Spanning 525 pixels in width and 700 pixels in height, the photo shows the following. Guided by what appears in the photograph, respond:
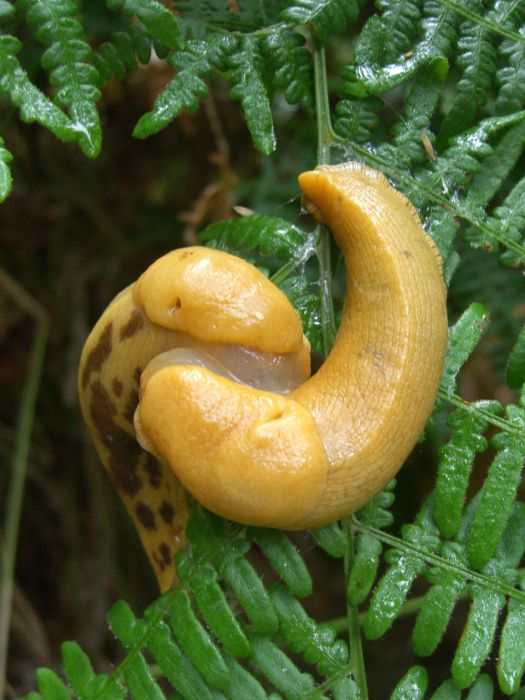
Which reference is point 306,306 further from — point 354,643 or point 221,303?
point 354,643

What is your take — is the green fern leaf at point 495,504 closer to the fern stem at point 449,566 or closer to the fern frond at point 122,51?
the fern stem at point 449,566

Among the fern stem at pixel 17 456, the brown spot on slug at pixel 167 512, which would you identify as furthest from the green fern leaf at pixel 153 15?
the fern stem at pixel 17 456

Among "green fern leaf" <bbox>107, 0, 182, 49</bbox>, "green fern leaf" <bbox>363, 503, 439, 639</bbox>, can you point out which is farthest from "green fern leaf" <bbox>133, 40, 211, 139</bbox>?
"green fern leaf" <bbox>363, 503, 439, 639</bbox>

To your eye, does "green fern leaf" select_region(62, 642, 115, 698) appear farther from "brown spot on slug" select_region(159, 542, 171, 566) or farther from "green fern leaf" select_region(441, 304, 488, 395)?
"green fern leaf" select_region(441, 304, 488, 395)

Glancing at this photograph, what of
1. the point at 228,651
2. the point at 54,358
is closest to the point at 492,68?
the point at 228,651

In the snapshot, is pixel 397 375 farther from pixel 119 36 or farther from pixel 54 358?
pixel 54 358
